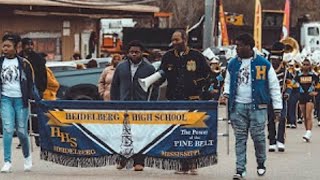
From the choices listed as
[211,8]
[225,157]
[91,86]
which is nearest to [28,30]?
[211,8]

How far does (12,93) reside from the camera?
12.2 m

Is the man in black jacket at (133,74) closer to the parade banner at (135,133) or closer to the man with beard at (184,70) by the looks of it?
the man with beard at (184,70)

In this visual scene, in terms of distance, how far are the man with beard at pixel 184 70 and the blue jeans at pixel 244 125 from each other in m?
0.68

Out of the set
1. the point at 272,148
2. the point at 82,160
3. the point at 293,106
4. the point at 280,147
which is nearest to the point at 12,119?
the point at 82,160

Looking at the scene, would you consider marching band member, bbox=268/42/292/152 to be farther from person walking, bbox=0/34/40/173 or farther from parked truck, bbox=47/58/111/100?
parked truck, bbox=47/58/111/100

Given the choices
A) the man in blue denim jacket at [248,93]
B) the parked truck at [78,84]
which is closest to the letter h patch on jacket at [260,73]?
the man in blue denim jacket at [248,93]

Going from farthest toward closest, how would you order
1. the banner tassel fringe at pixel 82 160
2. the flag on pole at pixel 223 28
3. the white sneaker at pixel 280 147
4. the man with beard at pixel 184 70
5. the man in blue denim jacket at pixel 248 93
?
the flag on pole at pixel 223 28, the white sneaker at pixel 280 147, the man with beard at pixel 184 70, the banner tassel fringe at pixel 82 160, the man in blue denim jacket at pixel 248 93

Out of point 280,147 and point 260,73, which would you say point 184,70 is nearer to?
point 260,73

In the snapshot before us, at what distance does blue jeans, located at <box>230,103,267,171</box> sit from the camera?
11664 mm

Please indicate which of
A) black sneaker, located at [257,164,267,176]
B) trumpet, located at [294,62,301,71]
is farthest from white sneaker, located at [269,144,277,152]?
trumpet, located at [294,62,301,71]

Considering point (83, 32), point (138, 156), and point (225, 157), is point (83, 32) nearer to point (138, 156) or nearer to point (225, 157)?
point (225, 157)

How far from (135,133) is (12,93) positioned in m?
1.67

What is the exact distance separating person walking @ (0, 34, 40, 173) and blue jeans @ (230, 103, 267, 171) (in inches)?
106

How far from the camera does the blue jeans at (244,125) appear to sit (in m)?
11.7
